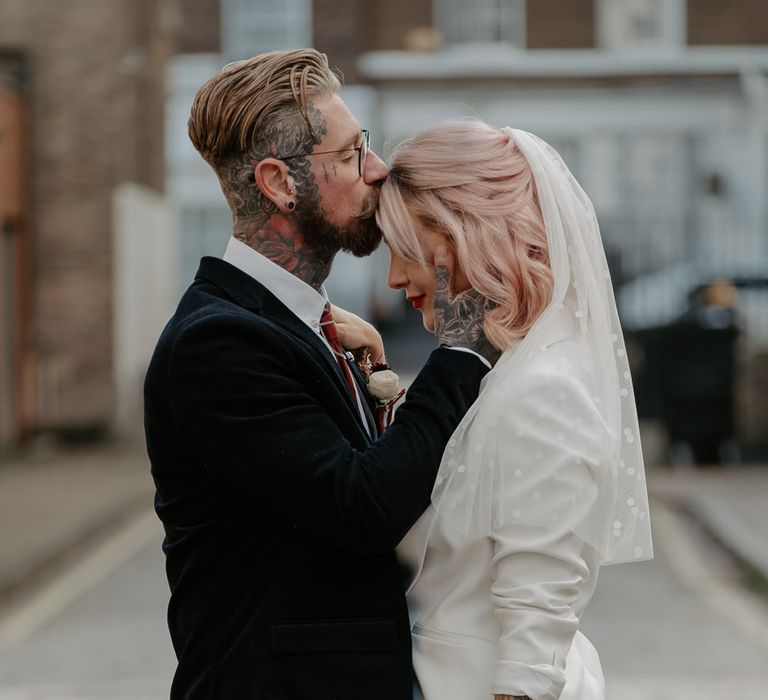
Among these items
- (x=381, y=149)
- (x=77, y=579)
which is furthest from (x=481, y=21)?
(x=381, y=149)

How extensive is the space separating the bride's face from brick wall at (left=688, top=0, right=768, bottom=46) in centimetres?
2536

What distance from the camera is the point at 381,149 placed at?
520 centimetres

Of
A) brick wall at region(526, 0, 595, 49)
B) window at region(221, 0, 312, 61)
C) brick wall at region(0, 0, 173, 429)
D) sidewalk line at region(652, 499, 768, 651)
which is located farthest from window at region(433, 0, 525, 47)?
sidewalk line at region(652, 499, 768, 651)

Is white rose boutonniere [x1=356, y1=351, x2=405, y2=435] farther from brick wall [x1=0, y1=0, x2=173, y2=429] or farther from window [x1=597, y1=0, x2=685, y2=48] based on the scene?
window [x1=597, y1=0, x2=685, y2=48]

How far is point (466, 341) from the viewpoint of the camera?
93.4 inches

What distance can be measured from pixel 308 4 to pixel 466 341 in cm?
2389

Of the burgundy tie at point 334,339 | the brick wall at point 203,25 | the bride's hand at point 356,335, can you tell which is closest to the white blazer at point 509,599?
the burgundy tie at point 334,339

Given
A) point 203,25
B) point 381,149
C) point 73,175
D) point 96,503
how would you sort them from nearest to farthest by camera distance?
point 381,149 < point 96,503 < point 73,175 < point 203,25

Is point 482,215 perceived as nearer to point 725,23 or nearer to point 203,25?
point 203,25

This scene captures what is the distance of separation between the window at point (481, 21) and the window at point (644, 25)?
5.26ft

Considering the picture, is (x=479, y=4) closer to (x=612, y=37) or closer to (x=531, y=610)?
(x=612, y=37)

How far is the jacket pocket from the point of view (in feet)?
7.38

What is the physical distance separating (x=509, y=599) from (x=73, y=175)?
47.1ft

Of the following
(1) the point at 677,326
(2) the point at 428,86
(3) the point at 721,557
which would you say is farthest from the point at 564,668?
(2) the point at 428,86
